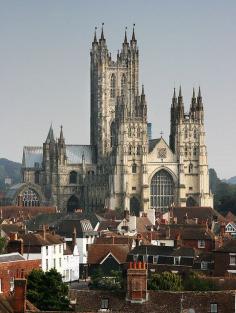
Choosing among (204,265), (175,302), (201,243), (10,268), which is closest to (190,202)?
(201,243)

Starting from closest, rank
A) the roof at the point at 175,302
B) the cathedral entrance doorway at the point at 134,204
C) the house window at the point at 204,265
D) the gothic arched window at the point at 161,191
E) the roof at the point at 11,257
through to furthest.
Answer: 1. the roof at the point at 175,302
2. the roof at the point at 11,257
3. the house window at the point at 204,265
4. the cathedral entrance doorway at the point at 134,204
5. the gothic arched window at the point at 161,191

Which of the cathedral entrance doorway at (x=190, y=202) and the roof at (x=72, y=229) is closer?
the roof at (x=72, y=229)

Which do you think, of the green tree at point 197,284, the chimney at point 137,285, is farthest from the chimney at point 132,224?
the chimney at point 137,285

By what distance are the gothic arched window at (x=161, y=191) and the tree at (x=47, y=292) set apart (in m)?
129

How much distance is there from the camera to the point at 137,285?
4725 cm

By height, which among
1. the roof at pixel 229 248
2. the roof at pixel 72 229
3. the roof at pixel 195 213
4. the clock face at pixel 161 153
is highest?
the clock face at pixel 161 153

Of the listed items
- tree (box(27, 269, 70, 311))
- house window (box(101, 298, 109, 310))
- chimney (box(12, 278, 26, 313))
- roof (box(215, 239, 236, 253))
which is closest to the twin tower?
roof (box(215, 239, 236, 253))

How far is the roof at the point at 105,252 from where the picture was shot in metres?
88.0

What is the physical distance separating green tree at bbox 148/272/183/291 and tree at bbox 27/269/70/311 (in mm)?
5952

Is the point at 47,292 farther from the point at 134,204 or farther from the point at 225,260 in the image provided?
the point at 134,204

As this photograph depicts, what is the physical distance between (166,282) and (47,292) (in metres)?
9.65

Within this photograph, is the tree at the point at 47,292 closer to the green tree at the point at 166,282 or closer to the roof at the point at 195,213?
the green tree at the point at 166,282

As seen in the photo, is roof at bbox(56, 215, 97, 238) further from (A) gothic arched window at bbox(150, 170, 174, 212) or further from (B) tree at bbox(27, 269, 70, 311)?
(A) gothic arched window at bbox(150, 170, 174, 212)

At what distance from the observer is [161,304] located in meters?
46.9
